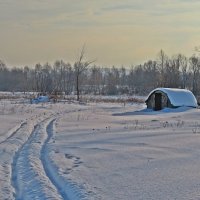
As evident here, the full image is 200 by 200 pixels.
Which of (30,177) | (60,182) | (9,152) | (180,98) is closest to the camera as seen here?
(60,182)

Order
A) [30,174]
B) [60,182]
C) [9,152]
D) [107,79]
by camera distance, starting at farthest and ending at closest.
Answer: [107,79] → [9,152] → [30,174] → [60,182]

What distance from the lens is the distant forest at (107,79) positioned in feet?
290

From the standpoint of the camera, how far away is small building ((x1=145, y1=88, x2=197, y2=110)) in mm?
34094

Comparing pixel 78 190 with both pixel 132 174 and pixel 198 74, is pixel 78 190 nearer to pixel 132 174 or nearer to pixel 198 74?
pixel 132 174

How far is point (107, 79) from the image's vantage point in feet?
395

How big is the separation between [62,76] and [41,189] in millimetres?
119665

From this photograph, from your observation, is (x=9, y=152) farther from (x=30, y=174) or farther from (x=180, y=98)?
(x=180, y=98)

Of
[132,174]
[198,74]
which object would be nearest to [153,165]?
[132,174]

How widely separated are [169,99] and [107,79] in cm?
8642

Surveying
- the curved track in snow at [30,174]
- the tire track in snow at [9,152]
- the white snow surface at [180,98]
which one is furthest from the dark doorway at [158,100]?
the curved track in snow at [30,174]

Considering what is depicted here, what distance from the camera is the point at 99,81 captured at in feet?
400

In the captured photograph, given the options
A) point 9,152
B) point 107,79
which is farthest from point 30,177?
point 107,79

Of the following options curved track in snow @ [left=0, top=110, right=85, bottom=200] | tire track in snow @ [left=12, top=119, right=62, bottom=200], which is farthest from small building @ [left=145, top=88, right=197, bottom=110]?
tire track in snow @ [left=12, top=119, right=62, bottom=200]

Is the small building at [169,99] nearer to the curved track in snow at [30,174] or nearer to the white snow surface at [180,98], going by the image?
the white snow surface at [180,98]
